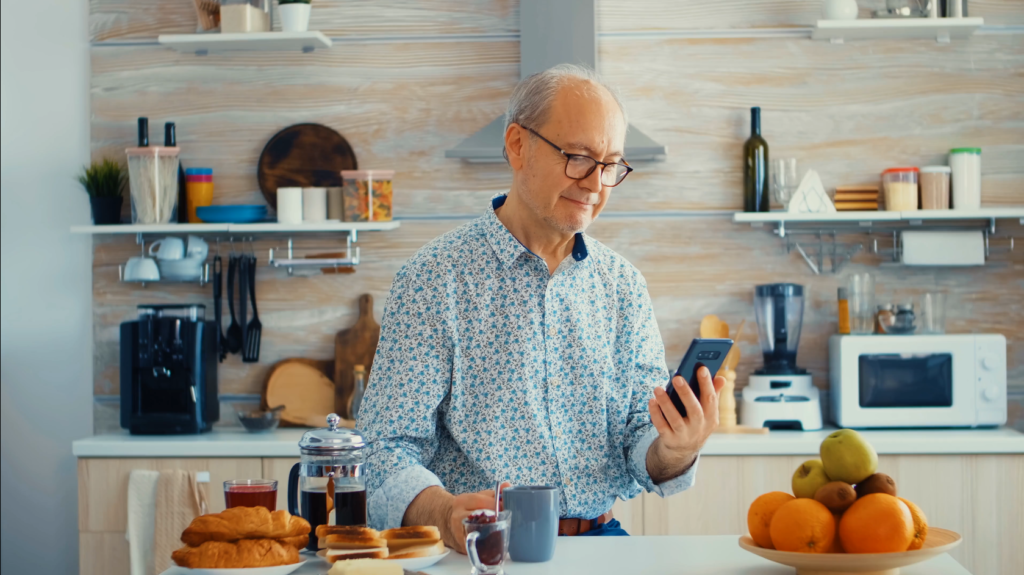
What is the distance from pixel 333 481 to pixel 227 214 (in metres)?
2.12

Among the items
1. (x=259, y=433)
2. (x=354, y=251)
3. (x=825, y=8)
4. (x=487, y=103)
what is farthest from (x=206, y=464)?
(x=825, y=8)

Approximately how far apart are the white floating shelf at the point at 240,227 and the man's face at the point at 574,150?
1.62 m

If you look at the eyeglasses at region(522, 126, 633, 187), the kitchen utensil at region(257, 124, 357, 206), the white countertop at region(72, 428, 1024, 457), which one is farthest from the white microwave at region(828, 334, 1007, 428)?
the kitchen utensil at region(257, 124, 357, 206)

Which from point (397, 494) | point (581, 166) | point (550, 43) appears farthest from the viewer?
point (550, 43)

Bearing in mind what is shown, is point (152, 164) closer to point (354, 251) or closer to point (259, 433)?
point (354, 251)

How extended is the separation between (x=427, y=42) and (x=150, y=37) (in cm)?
99

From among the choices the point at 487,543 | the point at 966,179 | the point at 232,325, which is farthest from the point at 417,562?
the point at 966,179

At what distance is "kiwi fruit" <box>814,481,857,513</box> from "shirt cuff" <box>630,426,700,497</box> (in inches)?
15.3

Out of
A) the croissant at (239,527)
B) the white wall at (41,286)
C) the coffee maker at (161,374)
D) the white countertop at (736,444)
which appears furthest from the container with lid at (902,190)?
the white wall at (41,286)

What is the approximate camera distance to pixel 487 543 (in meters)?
1.19

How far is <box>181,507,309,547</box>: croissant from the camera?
125 cm

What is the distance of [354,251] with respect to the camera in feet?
11.5

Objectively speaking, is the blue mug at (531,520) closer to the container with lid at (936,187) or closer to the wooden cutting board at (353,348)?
the wooden cutting board at (353,348)

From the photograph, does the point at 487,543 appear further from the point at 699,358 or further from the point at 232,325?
the point at 232,325
